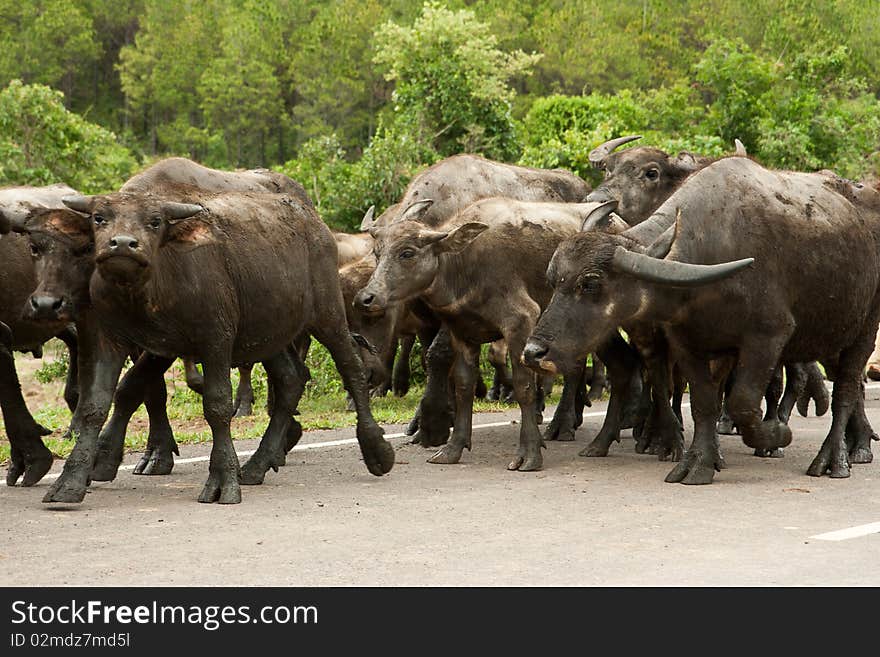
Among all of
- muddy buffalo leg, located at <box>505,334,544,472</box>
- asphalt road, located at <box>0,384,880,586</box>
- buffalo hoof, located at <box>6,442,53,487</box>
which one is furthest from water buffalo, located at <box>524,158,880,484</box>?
buffalo hoof, located at <box>6,442,53,487</box>

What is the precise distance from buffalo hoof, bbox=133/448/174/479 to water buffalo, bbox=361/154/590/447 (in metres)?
2.49

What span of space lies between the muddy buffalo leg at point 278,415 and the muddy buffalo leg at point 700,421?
2921mm

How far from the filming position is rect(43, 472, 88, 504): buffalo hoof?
29.2ft

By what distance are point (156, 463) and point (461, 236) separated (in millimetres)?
2958

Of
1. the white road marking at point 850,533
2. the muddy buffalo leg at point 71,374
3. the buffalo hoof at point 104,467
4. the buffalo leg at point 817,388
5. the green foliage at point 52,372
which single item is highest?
the white road marking at point 850,533

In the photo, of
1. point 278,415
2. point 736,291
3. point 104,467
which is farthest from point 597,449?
point 104,467

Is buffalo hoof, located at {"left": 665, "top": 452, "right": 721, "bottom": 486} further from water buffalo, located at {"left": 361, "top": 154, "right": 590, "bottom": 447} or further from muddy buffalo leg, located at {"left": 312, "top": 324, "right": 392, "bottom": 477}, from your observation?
water buffalo, located at {"left": 361, "top": 154, "right": 590, "bottom": 447}

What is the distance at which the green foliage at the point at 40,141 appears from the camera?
2505cm

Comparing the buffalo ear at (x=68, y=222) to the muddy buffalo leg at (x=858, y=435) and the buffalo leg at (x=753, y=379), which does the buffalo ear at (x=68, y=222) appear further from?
the muddy buffalo leg at (x=858, y=435)

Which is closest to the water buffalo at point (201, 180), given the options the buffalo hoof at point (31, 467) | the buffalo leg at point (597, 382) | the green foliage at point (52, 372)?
the buffalo hoof at point (31, 467)

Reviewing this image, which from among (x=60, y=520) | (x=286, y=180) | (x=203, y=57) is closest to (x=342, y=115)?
(x=203, y=57)

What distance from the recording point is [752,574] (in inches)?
262

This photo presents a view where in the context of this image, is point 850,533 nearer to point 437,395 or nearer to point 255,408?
point 437,395

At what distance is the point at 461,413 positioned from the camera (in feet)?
37.1
